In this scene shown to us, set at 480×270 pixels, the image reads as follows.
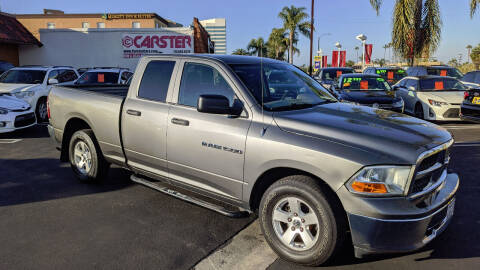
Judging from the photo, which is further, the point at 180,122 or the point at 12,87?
the point at 12,87

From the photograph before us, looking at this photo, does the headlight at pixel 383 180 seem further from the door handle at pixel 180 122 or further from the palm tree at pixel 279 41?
the palm tree at pixel 279 41

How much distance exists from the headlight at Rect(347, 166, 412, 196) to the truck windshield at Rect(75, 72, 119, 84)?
11.4m

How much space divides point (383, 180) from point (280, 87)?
1.68 metres

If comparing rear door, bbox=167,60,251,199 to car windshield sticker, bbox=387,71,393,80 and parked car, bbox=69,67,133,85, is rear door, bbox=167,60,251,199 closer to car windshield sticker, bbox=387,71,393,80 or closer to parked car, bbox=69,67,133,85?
parked car, bbox=69,67,133,85

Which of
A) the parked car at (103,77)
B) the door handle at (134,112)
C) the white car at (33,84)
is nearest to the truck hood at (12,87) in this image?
the white car at (33,84)

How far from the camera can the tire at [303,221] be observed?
115 inches

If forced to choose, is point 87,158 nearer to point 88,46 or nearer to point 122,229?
point 122,229

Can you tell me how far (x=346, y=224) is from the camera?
9.73ft

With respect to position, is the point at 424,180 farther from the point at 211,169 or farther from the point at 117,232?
the point at 117,232

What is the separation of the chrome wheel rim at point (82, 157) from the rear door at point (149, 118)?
965 millimetres

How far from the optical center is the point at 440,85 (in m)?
11.4

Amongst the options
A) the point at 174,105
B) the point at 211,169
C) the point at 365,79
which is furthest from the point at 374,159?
the point at 365,79

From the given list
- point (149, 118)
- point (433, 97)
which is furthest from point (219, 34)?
point (149, 118)

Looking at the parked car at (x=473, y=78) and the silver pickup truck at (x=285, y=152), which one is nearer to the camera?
the silver pickup truck at (x=285, y=152)
